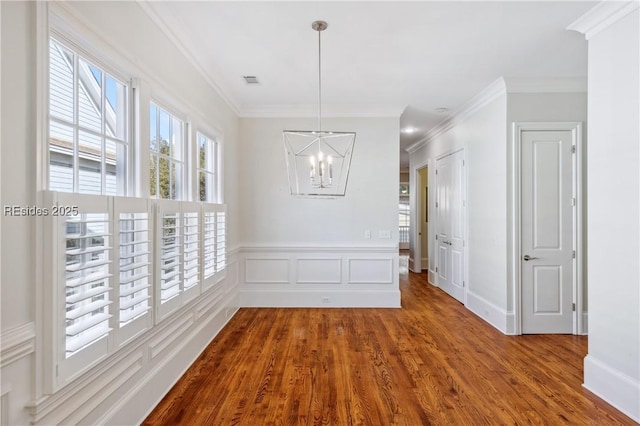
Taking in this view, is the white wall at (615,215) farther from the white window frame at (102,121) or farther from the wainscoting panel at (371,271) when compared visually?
the white window frame at (102,121)

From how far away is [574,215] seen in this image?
348 centimetres

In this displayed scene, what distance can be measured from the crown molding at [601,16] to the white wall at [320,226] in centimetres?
231

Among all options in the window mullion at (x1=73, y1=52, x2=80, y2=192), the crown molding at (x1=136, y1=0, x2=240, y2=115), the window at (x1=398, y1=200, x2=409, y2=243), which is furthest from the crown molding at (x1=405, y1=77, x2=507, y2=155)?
the window at (x1=398, y1=200, x2=409, y2=243)

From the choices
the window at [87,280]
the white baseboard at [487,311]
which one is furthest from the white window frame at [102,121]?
the white baseboard at [487,311]

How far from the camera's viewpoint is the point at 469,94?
4.07 meters

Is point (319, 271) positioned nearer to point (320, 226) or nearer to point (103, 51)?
point (320, 226)

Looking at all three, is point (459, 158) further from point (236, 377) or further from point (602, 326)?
point (236, 377)

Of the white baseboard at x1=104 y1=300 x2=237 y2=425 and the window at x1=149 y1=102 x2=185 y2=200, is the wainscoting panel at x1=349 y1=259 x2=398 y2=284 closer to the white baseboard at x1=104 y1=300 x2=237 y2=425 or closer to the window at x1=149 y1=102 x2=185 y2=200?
the white baseboard at x1=104 y1=300 x2=237 y2=425

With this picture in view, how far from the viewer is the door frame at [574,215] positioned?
3457 mm

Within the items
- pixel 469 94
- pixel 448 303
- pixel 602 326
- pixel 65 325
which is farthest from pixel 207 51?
pixel 448 303

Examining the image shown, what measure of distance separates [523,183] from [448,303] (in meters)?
2.17

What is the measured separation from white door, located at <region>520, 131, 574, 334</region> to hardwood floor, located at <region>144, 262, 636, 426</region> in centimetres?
29

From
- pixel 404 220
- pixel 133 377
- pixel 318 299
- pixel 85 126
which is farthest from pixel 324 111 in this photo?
pixel 404 220

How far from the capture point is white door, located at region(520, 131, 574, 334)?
3502mm
